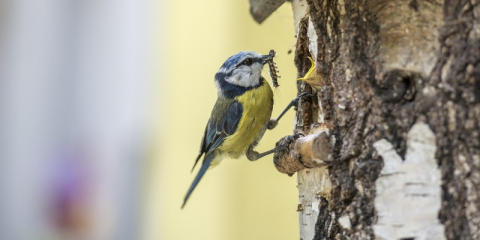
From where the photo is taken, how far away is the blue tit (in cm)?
208

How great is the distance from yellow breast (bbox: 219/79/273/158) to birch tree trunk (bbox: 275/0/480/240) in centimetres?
79

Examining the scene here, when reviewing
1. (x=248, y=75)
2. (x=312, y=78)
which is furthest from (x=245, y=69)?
(x=312, y=78)

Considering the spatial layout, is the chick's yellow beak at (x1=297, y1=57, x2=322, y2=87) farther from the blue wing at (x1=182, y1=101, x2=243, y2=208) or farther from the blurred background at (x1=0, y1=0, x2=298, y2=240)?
the blurred background at (x1=0, y1=0, x2=298, y2=240)

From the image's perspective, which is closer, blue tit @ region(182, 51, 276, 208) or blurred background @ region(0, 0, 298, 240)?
blue tit @ region(182, 51, 276, 208)

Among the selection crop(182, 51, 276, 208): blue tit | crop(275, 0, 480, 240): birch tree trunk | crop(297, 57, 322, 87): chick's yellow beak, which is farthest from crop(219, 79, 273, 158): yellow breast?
crop(275, 0, 480, 240): birch tree trunk

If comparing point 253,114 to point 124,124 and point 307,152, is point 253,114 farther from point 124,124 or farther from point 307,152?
point 124,124

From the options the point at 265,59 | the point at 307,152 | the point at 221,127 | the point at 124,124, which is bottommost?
the point at 307,152

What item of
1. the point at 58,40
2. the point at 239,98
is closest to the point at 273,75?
the point at 239,98

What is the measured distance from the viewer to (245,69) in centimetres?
213

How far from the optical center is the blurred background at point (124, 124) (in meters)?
3.09

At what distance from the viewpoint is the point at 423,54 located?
1.05 m

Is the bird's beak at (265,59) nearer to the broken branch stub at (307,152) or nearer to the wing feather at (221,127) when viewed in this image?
the wing feather at (221,127)

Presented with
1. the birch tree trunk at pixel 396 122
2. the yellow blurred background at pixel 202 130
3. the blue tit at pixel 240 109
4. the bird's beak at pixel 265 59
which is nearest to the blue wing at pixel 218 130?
the blue tit at pixel 240 109

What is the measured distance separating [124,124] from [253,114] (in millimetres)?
1856
